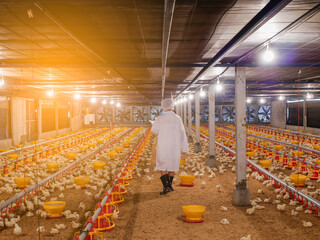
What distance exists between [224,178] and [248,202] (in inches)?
106

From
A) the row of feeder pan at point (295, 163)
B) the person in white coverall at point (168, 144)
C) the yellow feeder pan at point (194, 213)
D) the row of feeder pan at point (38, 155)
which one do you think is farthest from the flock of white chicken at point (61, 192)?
the row of feeder pan at point (295, 163)

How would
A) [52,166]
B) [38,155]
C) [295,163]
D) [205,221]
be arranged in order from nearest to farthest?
[205,221] < [52,166] < [295,163] < [38,155]

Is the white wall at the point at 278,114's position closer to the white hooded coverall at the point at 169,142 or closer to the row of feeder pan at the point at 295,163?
the row of feeder pan at the point at 295,163

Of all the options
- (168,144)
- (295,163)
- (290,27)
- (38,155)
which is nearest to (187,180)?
(168,144)

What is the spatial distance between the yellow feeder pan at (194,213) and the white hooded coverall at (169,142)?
169 centimetres

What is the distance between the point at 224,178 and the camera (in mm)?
9117

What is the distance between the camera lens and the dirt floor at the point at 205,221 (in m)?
4.79

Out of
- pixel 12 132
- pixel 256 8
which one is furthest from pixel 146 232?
pixel 12 132

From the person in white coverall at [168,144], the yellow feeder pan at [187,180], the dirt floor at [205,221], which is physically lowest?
the dirt floor at [205,221]

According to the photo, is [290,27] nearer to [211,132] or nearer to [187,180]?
[187,180]

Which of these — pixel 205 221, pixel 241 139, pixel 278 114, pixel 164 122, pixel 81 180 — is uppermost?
pixel 278 114

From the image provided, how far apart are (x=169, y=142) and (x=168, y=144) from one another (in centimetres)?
5

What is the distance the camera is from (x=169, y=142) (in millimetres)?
6984

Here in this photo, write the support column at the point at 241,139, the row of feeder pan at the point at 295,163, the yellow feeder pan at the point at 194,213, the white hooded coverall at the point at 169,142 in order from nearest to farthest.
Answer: the yellow feeder pan at the point at 194,213
the support column at the point at 241,139
the white hooded coverall at the point at 169,142
the row of feeder pan at the point at 295,163
